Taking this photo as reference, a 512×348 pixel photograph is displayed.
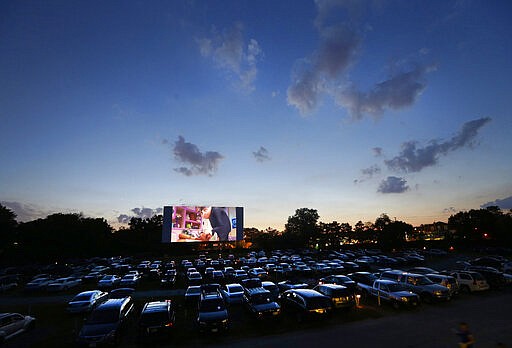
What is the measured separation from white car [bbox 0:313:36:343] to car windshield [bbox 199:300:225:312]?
9.33m

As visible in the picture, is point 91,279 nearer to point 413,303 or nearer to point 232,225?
point 232,225

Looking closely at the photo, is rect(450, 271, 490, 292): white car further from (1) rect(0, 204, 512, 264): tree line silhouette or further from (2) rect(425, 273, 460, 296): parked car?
(1) rect(0, 204, 512, 264): tree line silhouette

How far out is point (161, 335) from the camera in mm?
11867

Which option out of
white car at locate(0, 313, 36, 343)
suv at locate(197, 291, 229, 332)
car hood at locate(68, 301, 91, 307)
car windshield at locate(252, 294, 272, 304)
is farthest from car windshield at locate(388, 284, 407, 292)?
white car at locate(0, 313, 36, 343)

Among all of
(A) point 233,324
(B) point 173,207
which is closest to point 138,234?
(B) point 173,207

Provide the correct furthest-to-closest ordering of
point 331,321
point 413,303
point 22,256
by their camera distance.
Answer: point 22,256 → point 413,303 → point 331,321

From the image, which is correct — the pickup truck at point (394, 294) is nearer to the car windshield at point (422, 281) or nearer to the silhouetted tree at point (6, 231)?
the car windshield at point (422, 281)

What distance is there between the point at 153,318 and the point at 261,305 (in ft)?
18.6

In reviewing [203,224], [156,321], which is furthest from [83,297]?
[203,224]

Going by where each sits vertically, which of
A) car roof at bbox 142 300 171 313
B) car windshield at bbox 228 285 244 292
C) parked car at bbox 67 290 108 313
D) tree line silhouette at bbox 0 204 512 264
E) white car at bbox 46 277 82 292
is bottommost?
white car at bbox 46 277 82 292

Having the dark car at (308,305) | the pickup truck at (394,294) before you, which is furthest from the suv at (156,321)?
the pickup truck at (394,294)

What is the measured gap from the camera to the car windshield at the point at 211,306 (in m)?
13.7

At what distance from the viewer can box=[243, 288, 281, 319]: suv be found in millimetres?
14050

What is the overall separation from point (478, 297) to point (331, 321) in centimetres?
1179
